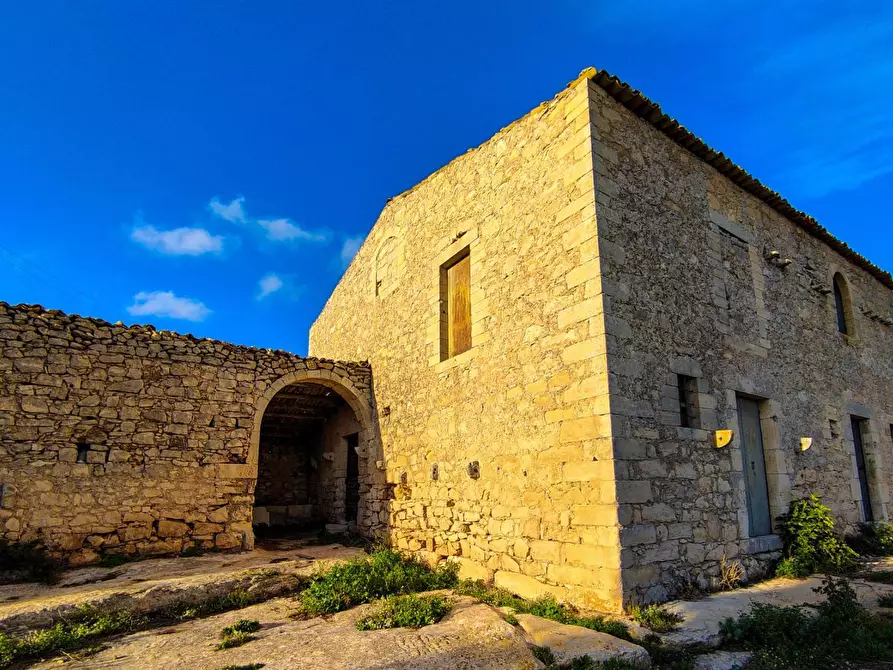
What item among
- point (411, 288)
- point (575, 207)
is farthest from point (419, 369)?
point (575, 207)

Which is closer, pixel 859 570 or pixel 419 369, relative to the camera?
pixel 859 570

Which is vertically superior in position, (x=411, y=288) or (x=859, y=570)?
(x=411, y=288)

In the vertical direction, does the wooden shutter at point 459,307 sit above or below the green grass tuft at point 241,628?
above

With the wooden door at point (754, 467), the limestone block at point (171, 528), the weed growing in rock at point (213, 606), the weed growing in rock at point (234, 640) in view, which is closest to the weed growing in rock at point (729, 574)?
the wooden door at point (754, 467)

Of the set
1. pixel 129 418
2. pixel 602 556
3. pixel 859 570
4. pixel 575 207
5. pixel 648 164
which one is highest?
pixel 648 164

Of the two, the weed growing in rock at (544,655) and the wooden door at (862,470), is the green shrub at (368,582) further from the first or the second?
the wooden door at (862,470)

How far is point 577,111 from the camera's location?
6395mm

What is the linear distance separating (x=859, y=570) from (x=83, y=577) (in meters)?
9.53

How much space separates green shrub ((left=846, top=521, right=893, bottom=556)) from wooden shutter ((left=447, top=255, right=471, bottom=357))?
21.4 feet

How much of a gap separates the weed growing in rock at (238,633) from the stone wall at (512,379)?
2.68 m

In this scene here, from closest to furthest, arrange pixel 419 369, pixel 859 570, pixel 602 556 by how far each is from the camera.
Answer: pixel 602 556 → pixel 859 570 → pixel 419 369

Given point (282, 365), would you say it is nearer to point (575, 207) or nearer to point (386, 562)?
point (386, 562)

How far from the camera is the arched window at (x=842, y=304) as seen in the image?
33.6 feet

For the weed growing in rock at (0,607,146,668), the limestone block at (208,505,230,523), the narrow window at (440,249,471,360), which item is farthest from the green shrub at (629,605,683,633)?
the limestone block at (208,505,230,523)
